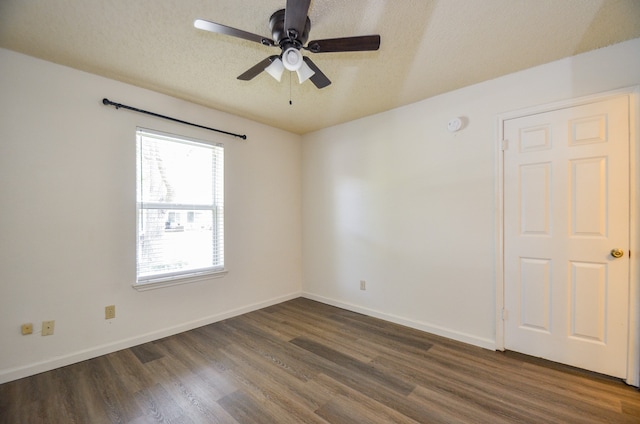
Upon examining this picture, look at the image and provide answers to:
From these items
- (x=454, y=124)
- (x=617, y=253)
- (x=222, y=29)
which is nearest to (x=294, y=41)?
(x=222, y=29)

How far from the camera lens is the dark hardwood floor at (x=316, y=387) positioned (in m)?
1.72

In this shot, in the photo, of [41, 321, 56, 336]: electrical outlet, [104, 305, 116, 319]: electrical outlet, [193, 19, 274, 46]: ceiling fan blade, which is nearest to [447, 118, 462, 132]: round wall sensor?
[193, 19, 274, 46]: ceiling fan blade

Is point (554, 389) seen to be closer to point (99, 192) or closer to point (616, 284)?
point (616, 284)

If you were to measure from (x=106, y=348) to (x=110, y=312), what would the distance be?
0.32 metres

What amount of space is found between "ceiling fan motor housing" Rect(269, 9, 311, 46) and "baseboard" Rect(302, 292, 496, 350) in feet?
9.68

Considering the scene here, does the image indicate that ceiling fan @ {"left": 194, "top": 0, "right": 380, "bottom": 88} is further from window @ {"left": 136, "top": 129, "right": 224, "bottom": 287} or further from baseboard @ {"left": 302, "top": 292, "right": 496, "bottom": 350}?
baseboard @ {"left": 302, "top": 292, "right": 496, "bottom": 350}

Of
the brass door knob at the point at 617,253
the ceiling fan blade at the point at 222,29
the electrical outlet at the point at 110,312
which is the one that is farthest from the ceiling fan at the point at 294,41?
the electrical outlet at the point at 110,312

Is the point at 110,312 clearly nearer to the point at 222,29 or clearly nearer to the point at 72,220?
the point at 72,220

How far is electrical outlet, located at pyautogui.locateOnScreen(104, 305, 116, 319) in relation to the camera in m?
2.52

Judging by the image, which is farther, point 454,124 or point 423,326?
point 423,326

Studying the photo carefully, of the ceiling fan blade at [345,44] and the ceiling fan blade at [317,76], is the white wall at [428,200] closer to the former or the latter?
the ceiling fan blade at [317,76]

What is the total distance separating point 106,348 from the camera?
2.49 m

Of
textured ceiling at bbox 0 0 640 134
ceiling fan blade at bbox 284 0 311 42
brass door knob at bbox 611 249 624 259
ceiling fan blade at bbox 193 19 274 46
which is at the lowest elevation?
brass door knob at bbox 611 249 624 259

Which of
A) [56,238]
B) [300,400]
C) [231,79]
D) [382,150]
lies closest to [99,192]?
[56,238]
